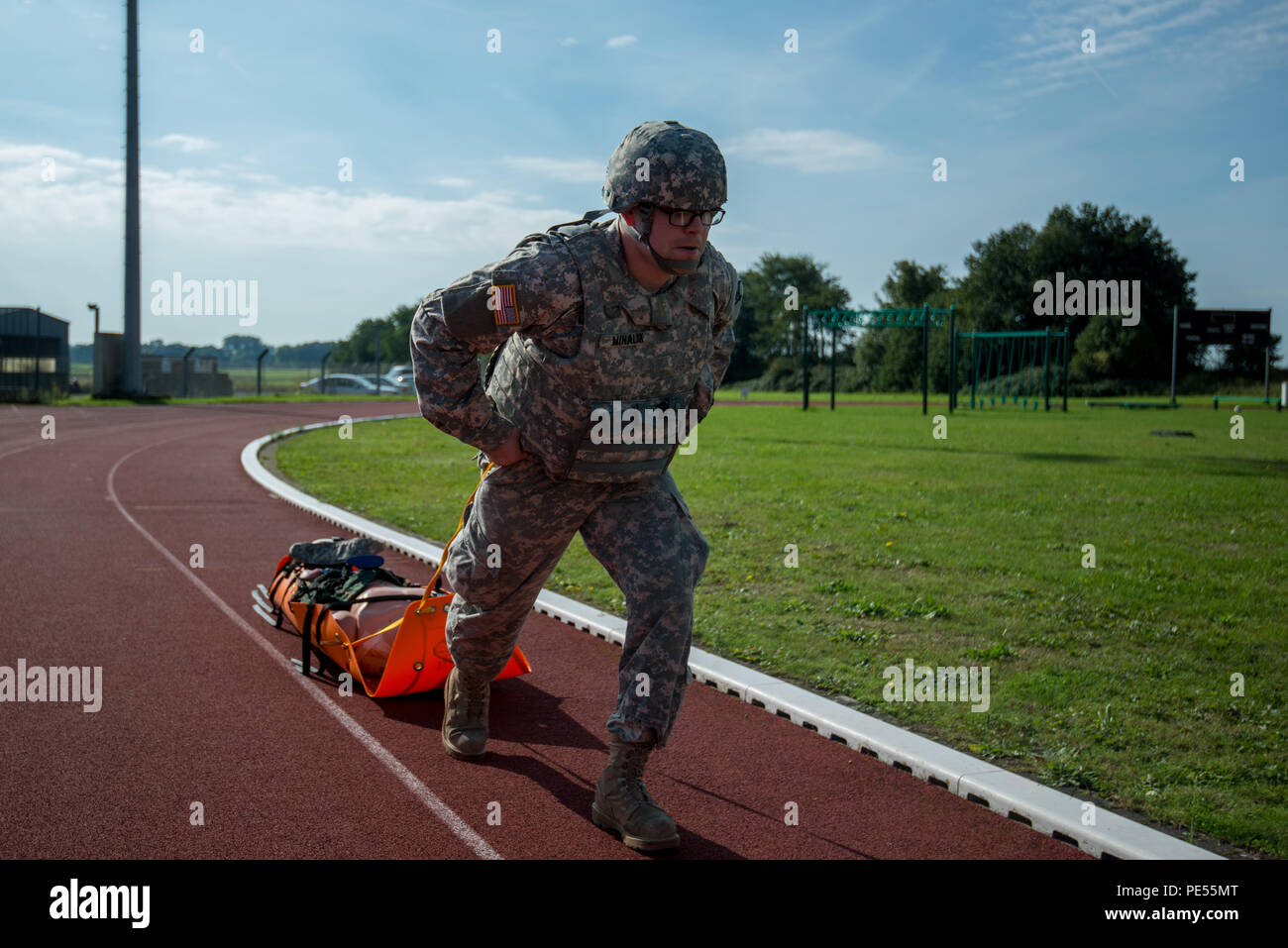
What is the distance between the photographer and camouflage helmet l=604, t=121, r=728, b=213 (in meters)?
3.60

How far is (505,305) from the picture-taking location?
3639 mm

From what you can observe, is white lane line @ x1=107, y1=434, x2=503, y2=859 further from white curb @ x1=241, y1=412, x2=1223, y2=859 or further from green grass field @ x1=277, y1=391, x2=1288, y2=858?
green grass field @ x1=277, y1=391, x2=1288, y2=858

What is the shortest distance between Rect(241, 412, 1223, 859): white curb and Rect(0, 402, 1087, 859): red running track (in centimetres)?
8

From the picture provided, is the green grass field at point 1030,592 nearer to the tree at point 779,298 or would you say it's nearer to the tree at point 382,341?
the tree at point 779,298

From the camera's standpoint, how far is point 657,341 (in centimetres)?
386

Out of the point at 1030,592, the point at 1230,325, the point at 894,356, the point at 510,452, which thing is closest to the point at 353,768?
the point at 510,452

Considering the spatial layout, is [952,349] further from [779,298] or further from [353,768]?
[779,298]

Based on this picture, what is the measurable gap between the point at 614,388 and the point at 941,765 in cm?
210

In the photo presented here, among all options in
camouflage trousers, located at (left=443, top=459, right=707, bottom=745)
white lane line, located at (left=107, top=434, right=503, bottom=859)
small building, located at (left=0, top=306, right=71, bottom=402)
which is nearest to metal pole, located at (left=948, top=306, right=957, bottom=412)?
white lane line, located at (left=107, top=434, right=503, bottom=859)
